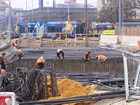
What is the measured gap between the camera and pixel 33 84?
1433cm

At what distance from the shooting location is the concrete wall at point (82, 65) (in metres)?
27.8

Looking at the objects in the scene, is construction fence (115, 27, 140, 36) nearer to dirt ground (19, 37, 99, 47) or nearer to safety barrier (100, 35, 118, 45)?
safety barrier (100, 35, 118, 45)

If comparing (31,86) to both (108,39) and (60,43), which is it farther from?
(60,43)

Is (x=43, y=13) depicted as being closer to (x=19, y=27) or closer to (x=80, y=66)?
(x=19, y=27)

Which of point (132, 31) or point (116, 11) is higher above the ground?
point (116, 11)

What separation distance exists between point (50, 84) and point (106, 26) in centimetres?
6572

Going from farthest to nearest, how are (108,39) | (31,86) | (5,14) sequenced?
(5,14), (108,39), (31,86)

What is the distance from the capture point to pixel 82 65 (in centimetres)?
2831

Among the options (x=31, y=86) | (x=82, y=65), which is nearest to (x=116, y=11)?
(x=82, y=65)

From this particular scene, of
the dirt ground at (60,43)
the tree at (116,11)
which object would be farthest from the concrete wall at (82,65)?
the tree at (116,11)

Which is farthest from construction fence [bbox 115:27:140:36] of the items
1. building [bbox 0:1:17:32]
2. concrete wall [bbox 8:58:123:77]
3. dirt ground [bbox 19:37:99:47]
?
concrete wall [bbox 8:58:123:77]

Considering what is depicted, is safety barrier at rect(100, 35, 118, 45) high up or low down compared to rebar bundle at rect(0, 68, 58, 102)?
down

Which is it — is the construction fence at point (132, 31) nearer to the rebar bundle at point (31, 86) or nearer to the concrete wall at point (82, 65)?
the concrete wall at point (82, 65)

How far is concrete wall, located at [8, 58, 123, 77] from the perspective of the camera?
27844 millimetres
